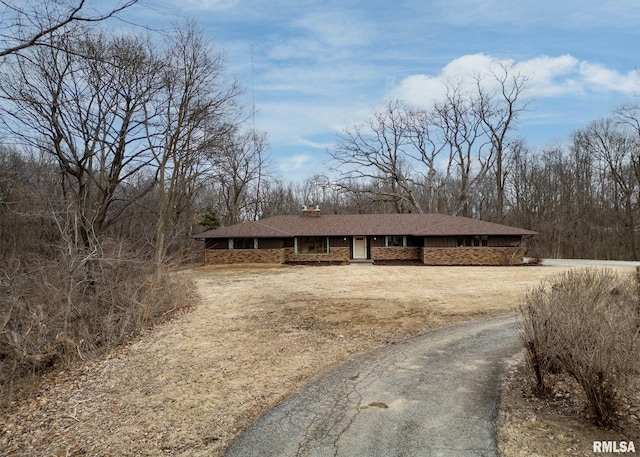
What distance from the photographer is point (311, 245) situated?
26.1m

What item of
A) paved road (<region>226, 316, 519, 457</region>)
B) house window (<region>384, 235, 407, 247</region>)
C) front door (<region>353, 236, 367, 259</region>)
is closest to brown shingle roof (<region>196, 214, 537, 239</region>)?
house window (<region>384, 235, 407, 247</region>)

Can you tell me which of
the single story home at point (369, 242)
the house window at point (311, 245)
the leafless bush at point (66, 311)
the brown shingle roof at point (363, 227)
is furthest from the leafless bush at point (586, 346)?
the house window at point (311, 245)

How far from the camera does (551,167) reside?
1357 inches

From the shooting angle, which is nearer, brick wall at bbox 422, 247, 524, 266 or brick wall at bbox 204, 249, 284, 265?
brick wall at bbox 422, 247, 524, 266

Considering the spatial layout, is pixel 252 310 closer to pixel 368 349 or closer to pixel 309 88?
pixel 368 349

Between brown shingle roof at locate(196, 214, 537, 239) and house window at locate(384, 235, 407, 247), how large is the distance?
0.53m

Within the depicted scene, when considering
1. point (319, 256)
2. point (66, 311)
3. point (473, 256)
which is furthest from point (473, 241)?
point (66, 311)

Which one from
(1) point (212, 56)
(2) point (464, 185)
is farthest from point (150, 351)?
(2) point (464, 185)

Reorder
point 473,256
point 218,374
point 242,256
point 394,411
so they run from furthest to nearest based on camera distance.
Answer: point 242,256 < point 473,256 < point 218,374 < point 394,411

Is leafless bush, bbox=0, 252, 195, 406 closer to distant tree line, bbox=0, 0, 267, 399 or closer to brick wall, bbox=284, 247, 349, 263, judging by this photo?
distant tree line, bbox=0, 0, 267, 399

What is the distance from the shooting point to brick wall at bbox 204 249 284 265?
2473cm

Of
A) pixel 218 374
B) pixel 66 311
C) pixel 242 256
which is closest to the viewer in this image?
pixel 218 374

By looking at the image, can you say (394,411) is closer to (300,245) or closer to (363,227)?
(300,245)

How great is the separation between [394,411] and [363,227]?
22329mm
